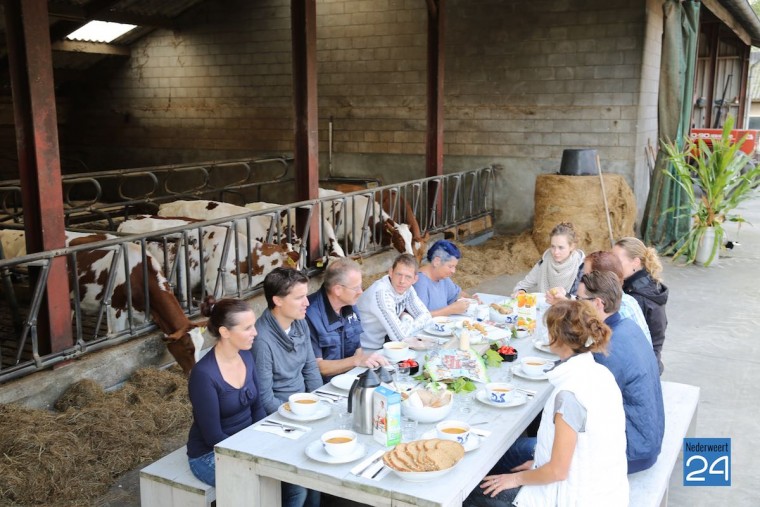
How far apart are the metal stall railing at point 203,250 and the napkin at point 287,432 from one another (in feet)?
7.33

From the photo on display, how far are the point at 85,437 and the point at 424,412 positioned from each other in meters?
2.27

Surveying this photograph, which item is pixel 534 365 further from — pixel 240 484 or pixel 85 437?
pixel 85 437

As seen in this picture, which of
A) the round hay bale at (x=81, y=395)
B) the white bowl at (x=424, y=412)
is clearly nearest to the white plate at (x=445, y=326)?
the white bowl at (x=424, y=412)

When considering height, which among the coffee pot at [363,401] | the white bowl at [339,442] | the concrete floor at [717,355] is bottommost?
the concrete floor at [717,355]

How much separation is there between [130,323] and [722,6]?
40.9 ft

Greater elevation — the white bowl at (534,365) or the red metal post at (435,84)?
the red metal post at (435,84)

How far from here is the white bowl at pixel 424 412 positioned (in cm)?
290

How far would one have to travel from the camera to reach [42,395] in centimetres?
464

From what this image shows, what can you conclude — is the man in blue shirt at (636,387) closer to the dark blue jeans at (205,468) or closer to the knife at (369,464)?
the knife at (369,464)

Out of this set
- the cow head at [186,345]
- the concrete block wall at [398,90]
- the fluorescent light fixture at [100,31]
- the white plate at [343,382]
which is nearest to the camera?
the white plate at [343,382]

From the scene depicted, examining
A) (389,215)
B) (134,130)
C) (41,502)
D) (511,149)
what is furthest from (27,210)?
(134,130)

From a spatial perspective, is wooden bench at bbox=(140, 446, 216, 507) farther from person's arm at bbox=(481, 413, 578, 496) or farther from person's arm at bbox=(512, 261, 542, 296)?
person's arm at bbox=(512, 261, 542, 296)

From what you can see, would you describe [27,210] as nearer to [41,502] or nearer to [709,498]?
[41,502]

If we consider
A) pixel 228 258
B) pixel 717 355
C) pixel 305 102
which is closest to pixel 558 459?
pixel 717 355
